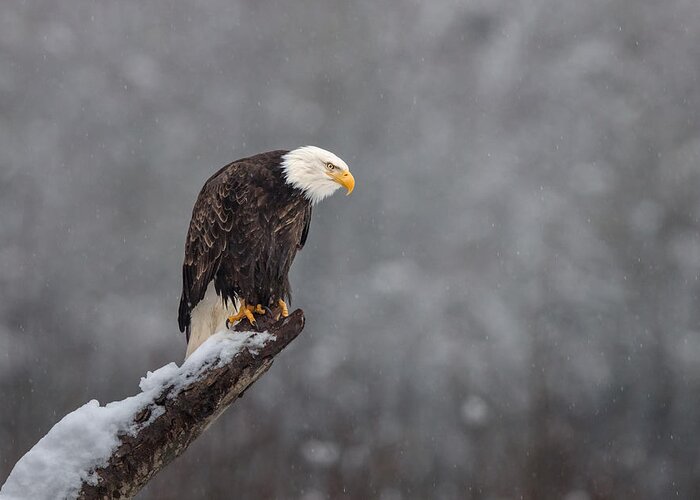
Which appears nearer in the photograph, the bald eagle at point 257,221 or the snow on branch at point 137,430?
the snow on branch at point 137,430

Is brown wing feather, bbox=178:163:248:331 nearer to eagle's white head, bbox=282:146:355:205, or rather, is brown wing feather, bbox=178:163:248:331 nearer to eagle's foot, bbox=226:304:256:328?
eagle's white head, bbox=282:146:355:205

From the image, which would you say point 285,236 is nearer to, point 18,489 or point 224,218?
point 224,218

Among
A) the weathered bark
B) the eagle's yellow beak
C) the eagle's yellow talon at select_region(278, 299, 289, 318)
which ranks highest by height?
the eagle's yellow beak

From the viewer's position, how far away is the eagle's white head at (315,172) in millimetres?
5293

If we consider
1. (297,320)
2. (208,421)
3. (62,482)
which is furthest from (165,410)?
(297,320)

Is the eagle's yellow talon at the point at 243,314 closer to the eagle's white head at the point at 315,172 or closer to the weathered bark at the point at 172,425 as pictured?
the eagle's white head at the point at 315,172

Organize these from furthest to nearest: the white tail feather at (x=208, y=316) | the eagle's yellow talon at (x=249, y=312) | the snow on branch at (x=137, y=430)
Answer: the white tail feather at (x=208, y=316)
the eagle's yellow talon at (x=249, y=312)
the snow on branch at (x=137, y=430)

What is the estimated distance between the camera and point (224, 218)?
17.6 ft

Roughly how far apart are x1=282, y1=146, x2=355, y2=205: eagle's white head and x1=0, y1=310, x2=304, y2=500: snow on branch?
5.72 feet

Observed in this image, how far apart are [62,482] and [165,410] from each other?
1.79 ft

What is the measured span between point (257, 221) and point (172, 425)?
83.5 inches

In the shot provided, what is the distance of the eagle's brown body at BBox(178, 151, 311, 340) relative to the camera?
528 cm

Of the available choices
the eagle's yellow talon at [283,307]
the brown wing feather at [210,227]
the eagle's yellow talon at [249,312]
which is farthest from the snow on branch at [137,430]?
the brown wing feather at [210,227]

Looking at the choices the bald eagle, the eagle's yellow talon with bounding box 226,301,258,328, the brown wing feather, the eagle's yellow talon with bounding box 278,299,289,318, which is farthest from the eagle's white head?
the eagle's yellow talon with bounding box 226,301,258,328
